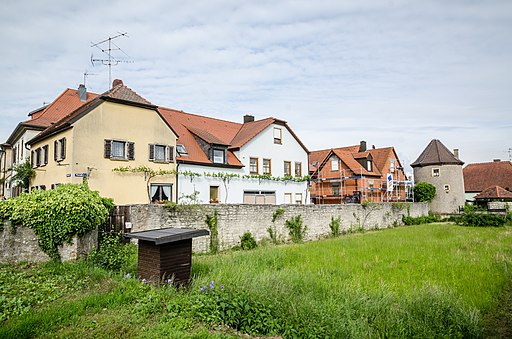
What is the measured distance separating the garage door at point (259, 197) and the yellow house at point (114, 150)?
607 centimetres

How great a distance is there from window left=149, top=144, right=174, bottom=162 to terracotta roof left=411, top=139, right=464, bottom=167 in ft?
104

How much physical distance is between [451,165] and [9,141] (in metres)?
43.2

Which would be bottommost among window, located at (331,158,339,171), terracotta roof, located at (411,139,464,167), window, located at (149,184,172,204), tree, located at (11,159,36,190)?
window, located at (149,184,172,204)

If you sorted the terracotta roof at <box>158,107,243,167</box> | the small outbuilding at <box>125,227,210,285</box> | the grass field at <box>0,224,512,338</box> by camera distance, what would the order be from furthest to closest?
1. the terracotta roof at <box>158,107,243,167</box>
2. the small outbuilding at <box>125,227,210,285</box>
3. the grass field at <box>0,224,512,338</box>

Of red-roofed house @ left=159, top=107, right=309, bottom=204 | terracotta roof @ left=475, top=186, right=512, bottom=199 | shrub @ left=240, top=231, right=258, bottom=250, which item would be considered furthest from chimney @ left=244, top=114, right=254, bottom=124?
terracotta roof @ left=475, top=186, right=512, bottom=199

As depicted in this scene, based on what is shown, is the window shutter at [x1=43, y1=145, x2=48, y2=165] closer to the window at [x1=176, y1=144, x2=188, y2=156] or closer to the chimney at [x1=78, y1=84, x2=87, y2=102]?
the chimney at [x1=78, y1=84, x2=87, y2=102]

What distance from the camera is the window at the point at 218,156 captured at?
78.3ft

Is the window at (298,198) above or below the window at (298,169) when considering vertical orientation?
below

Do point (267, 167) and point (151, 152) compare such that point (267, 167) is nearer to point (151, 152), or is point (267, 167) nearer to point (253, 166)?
point (253, 166)

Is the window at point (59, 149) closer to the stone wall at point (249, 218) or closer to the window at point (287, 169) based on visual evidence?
the stone wall at point (249, 218)

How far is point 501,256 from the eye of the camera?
12.5 metres

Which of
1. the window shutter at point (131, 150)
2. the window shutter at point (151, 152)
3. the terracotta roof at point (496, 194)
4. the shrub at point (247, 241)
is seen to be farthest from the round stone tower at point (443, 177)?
the window shutter at point (131, 150)

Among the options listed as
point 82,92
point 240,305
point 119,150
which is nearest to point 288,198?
point 119,150

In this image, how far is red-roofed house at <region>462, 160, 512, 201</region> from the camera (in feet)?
146
